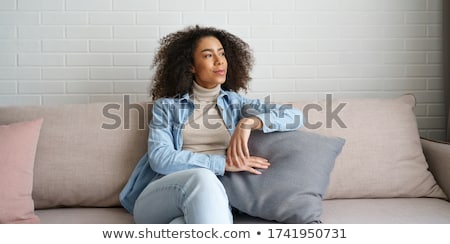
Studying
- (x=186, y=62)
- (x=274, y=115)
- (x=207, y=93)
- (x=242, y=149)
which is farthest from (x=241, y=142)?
(x=186, y=62)

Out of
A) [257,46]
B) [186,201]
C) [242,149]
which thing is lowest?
[186,201]

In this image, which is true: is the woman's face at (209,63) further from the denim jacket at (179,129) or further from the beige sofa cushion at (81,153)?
the beige sofa cushion at (81,153)

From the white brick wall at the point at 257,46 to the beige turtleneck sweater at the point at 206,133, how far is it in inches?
26.3

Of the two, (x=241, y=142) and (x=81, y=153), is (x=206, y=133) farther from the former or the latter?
(x=81, y=153)

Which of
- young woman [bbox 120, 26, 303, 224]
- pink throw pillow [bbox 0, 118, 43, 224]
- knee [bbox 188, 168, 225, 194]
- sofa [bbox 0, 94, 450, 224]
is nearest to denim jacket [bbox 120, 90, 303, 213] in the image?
young woman [bbox 120, 26, 303, 224]

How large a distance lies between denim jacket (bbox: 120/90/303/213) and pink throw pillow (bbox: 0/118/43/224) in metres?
0.35

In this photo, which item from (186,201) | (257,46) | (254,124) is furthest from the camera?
(257,46)

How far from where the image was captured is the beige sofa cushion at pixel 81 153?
198 centimetres

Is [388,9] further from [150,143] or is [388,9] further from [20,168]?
[20,168]

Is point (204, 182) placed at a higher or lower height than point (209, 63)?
lower

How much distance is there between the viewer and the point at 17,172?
5.83 ft

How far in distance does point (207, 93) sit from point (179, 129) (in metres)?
0.21
